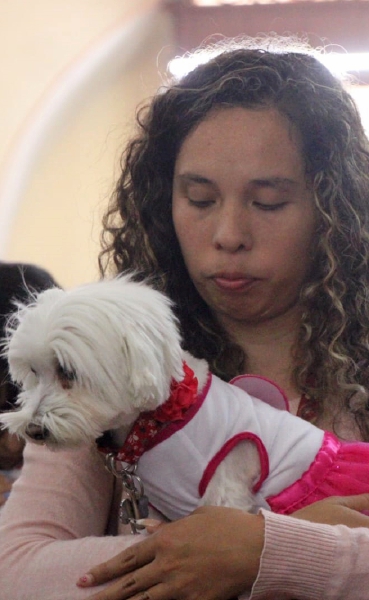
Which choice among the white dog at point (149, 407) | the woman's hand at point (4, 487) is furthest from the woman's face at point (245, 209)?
the woman's hand at point (4, 487)

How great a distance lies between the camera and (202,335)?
1.42 meters

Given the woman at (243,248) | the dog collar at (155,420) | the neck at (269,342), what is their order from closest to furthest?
the dog collar at (155,420) < the woman at (243,248) < the neck at (269,342)

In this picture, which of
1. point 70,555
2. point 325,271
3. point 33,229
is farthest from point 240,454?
point 33,229

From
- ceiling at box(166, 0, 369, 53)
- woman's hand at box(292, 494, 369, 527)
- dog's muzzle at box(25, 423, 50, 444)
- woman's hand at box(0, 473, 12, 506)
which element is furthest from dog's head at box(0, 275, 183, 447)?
ceiling at box(166, 0, 369, 53)

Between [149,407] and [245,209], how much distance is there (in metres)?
0.41

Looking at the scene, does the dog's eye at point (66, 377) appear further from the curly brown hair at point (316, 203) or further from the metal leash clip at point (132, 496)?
the curly brown hair at point (316, 203)

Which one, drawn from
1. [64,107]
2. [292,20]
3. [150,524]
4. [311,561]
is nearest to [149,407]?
[150,524]

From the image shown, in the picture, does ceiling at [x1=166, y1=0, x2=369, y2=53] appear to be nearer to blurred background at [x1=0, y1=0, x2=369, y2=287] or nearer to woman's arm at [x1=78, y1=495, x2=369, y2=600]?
blurred background at [x1=0, y1=0, x2=369, y2=287]

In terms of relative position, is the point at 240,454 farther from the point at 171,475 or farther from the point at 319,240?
the point at 319,240

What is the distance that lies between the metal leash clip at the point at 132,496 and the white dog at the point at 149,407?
0.5 inches

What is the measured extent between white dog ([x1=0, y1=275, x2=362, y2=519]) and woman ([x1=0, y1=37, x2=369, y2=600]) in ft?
0.26

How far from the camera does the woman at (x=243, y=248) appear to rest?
1.18 metres

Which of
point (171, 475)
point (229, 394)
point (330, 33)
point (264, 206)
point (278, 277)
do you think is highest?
point (330, 33)

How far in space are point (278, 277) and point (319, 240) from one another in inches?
4.0
